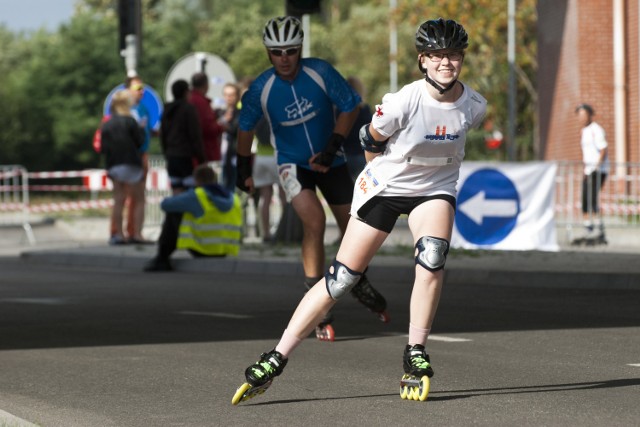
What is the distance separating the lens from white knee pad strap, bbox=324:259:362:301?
24.7ft

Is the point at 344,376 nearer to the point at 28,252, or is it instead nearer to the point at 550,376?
the point at 550,376

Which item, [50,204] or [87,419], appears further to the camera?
[50,204]

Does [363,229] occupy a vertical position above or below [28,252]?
above

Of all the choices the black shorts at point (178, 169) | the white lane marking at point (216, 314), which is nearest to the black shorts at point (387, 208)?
the white lane marking at point (216, 314)

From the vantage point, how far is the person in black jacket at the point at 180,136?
19641 mm

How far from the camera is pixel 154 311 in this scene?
1249 cm

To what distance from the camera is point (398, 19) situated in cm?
4734

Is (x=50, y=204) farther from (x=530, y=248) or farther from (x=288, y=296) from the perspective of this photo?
(x=288, y=296)

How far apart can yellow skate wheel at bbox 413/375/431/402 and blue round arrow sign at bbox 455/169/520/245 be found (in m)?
11.6

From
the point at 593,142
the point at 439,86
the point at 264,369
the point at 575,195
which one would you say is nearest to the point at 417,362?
the point at 264,369

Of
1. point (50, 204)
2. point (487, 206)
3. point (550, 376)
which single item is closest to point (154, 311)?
point (550, 376)

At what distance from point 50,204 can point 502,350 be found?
23.0m

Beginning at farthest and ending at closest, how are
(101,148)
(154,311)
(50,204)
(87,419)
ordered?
1. (50,204)
2. (101,148)
3. (154,311)
4. (87,419)

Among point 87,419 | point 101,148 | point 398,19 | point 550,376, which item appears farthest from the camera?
point 398,19
